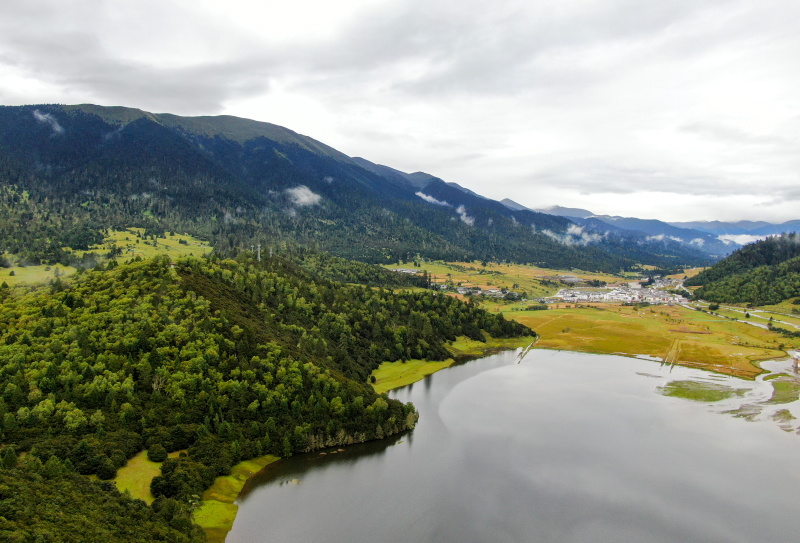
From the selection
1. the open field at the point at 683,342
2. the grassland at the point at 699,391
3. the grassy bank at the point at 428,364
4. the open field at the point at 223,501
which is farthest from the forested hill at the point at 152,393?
the open field at the point at 683,342

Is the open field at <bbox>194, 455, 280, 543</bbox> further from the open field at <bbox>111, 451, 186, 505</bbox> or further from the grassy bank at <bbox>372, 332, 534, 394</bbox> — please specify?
the grassy bank at <bbox>372, 332, 534, 394</bbox>

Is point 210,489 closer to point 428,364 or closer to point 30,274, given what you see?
point 428,364

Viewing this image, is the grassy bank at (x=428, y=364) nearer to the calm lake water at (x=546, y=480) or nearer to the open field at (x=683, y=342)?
the open field at (x=683, y=342)

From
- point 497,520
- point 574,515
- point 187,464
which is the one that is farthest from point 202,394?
point 574,515

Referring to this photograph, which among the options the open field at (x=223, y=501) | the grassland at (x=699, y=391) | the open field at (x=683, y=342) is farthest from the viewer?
the open field at (x=683, y=342)

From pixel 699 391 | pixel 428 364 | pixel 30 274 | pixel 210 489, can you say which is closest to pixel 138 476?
pixel 210 489

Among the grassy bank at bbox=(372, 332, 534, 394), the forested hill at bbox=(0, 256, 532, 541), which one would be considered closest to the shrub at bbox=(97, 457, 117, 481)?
the forested hill at bbox=(0, 256, 532, 541)

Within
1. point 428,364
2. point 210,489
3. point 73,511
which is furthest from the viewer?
point 428,364
